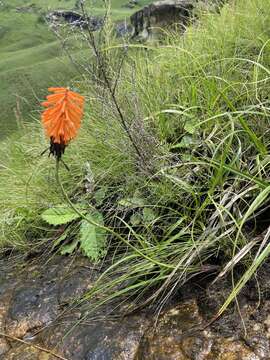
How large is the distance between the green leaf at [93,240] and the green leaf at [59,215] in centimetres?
9

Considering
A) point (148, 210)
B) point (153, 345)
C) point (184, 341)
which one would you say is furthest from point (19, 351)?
point (148, 210)

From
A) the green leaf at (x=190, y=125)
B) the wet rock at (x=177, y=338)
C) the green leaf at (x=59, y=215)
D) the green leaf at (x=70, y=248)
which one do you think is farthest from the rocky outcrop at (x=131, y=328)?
the green leaf at (x=190, y=125)

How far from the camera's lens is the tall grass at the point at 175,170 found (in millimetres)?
2252

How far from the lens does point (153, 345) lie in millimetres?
2082

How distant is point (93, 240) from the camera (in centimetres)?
276

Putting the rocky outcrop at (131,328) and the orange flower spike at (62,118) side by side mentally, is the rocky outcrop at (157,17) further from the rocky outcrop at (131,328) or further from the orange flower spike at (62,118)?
the orange flower spike at (62,118)

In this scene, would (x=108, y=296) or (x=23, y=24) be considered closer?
(x=108, y=296)

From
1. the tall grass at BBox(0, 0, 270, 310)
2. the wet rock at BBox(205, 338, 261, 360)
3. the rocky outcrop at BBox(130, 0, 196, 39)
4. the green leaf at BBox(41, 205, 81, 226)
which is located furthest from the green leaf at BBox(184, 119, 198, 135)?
the rocky outcrop at BBox(130, 0, 196, 39)

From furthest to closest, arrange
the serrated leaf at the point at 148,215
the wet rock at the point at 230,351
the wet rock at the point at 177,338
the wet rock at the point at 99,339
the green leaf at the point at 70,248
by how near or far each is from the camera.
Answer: the green leaf at the point at 70,248 < the serrated leaf at the point at 148,215 < the wet rock at the point at 99,339 < the wet rock at the point at 177,338 < the wet rock at the point at 230,351

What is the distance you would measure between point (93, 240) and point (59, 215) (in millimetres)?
303

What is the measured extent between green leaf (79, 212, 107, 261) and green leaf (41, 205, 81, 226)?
92mm

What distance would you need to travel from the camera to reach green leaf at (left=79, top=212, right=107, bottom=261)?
8.97ft

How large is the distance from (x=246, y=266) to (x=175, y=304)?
0.40m

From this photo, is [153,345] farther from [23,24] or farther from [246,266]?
[23,24]
